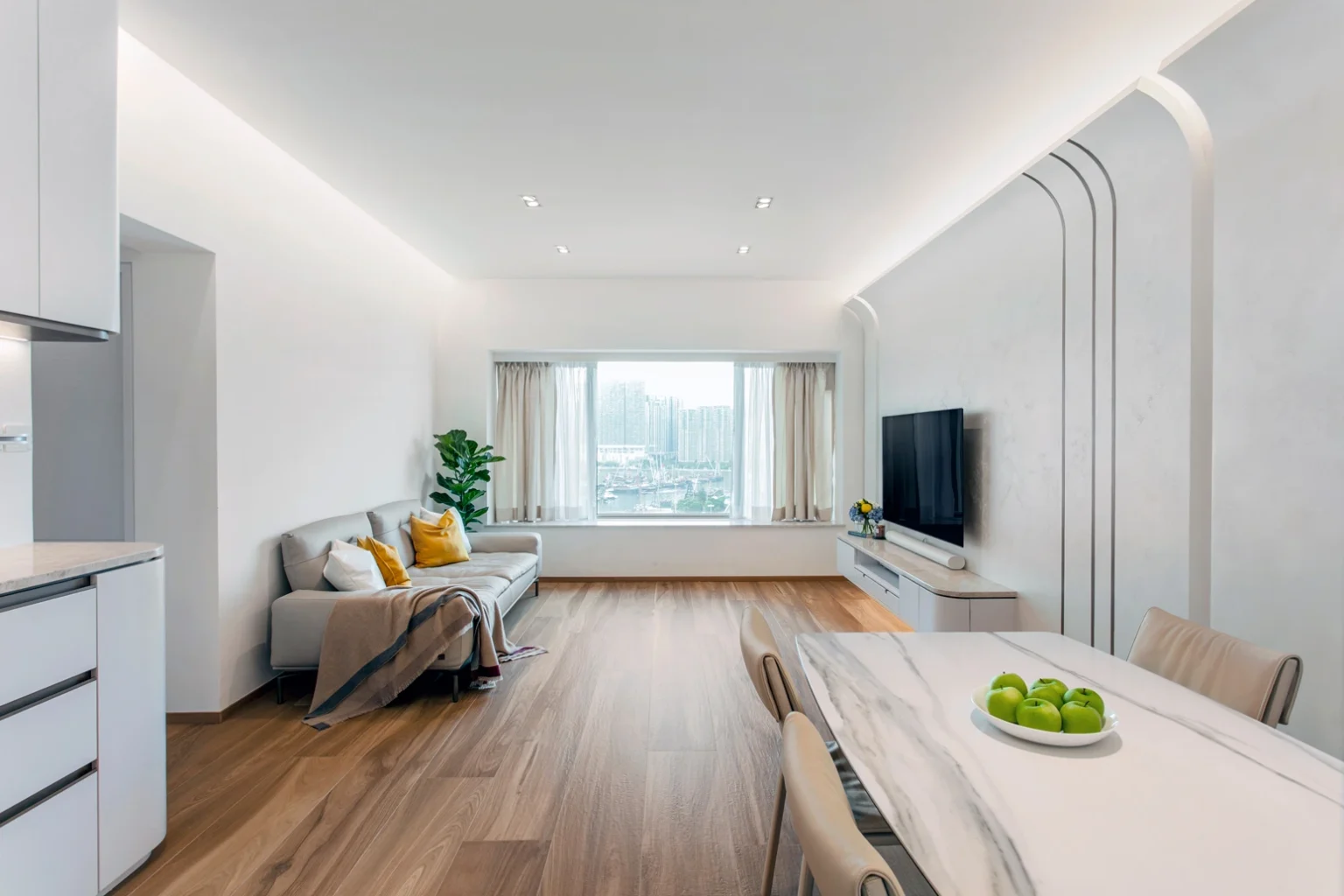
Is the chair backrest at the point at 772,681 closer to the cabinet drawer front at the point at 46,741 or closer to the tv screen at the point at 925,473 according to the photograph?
the cabinet drawer front at the point at 46,741

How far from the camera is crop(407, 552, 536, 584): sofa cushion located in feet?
14.1

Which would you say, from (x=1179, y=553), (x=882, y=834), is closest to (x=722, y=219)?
(x=1179, y=553)

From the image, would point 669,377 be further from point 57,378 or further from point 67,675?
point 67,675

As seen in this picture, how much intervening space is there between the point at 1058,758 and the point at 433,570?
404cm

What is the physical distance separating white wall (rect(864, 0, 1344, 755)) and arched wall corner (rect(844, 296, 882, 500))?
2.21 metres

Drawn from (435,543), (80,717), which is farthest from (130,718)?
(435,543)

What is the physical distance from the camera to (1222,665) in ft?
5.19

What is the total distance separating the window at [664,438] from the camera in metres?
6.35

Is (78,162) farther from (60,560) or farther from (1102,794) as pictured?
(1102,794)

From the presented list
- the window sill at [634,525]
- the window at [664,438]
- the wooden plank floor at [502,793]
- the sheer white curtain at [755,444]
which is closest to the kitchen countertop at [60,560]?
the wooden plank floor at [502,793]

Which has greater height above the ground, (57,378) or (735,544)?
(57,378)

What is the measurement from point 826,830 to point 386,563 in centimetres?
357

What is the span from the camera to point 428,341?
18.5 ft

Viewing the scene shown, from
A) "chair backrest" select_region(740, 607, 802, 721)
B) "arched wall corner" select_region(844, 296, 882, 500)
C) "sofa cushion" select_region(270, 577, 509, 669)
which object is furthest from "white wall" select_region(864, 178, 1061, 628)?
"sofa cushion" select_region(270, 577, 509, 669)
